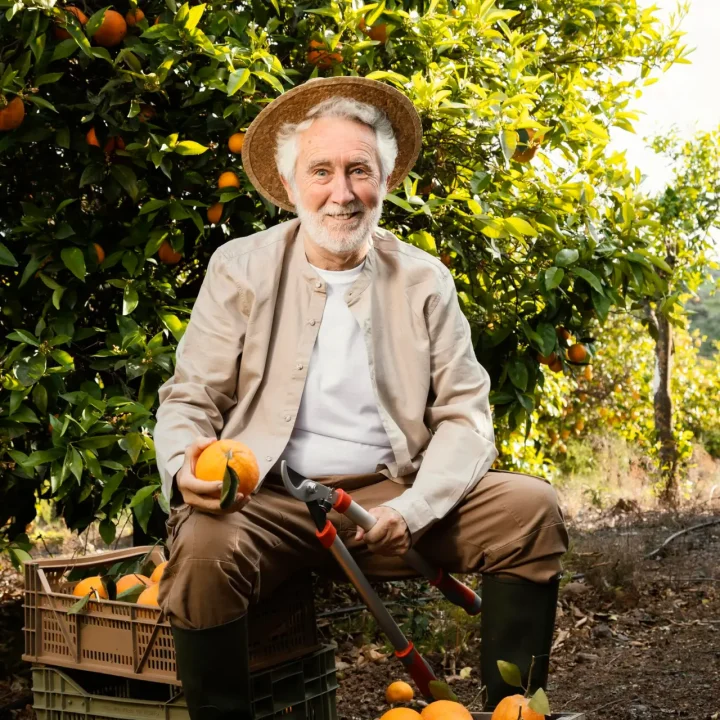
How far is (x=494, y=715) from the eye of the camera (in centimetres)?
191

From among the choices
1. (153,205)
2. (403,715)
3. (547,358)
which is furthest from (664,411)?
(403,715)

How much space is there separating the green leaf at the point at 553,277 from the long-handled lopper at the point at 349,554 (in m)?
1.24

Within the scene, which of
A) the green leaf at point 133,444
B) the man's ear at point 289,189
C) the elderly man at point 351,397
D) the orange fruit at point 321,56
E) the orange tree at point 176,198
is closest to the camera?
the elderly man at point 351,397

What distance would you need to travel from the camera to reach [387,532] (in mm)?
2207

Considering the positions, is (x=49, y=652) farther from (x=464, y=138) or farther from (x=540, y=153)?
(x=540, y=153)

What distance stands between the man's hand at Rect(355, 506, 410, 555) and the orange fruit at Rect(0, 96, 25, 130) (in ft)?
5.39

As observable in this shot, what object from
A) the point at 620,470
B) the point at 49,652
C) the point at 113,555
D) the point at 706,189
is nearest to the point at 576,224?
the point at 113,555

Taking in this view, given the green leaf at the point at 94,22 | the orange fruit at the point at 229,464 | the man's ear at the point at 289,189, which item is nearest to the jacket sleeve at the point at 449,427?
the orange fruit at the point at 229,464

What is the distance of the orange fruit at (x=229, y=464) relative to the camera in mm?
2068

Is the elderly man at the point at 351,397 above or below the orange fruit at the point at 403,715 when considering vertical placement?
above

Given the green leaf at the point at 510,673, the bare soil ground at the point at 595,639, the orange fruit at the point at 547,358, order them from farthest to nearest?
the orange fruit at the point at 547,358 < the bare soil ground at the point at 595,639 < the green leaf at the point at 510,673

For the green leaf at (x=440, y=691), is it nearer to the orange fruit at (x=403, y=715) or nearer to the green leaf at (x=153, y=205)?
the orange fruit at (x=403, y=715)

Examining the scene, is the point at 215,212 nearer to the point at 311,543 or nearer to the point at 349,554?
the point at 311,543

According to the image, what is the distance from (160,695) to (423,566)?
0.73 meters
